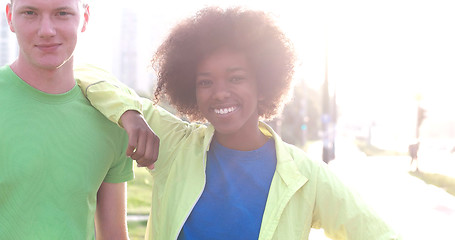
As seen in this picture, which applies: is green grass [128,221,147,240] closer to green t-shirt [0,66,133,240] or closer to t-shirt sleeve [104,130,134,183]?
t-shirt sleeve [104,130,134,183]

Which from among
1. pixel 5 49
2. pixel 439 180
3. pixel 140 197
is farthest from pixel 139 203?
pixel 5 49

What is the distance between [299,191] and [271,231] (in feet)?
0.70

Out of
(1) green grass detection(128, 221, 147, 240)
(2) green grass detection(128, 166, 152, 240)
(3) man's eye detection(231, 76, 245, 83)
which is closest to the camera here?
(3) man's eye detection(231, 76, 245, 83)

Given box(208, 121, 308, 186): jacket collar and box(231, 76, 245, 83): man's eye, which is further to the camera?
box(231, 76, 245, 83): man's eye

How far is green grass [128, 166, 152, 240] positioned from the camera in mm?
7526

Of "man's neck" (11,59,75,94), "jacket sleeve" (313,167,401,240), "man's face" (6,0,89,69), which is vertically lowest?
"jacket sleeve" (313,167,401,240)

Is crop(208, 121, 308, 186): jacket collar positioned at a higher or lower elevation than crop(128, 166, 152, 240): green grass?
higher

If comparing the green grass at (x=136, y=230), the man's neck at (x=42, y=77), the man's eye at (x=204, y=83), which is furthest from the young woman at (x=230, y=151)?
the green grass at (x=136, y=230)

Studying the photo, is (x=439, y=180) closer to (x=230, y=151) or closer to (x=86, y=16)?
(x=230, y=151)

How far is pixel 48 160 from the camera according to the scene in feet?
6.87

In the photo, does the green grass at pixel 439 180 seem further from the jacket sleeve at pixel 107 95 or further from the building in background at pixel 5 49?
the building in background at pixel 5 49

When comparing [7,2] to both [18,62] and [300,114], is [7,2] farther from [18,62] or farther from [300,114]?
[300,114]

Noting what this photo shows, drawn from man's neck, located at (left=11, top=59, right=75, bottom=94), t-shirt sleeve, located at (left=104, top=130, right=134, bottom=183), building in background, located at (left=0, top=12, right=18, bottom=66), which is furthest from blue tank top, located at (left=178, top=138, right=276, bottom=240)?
building in background, located at (left=0, top=12, right=18, bottom=66)

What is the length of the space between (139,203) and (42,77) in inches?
327
